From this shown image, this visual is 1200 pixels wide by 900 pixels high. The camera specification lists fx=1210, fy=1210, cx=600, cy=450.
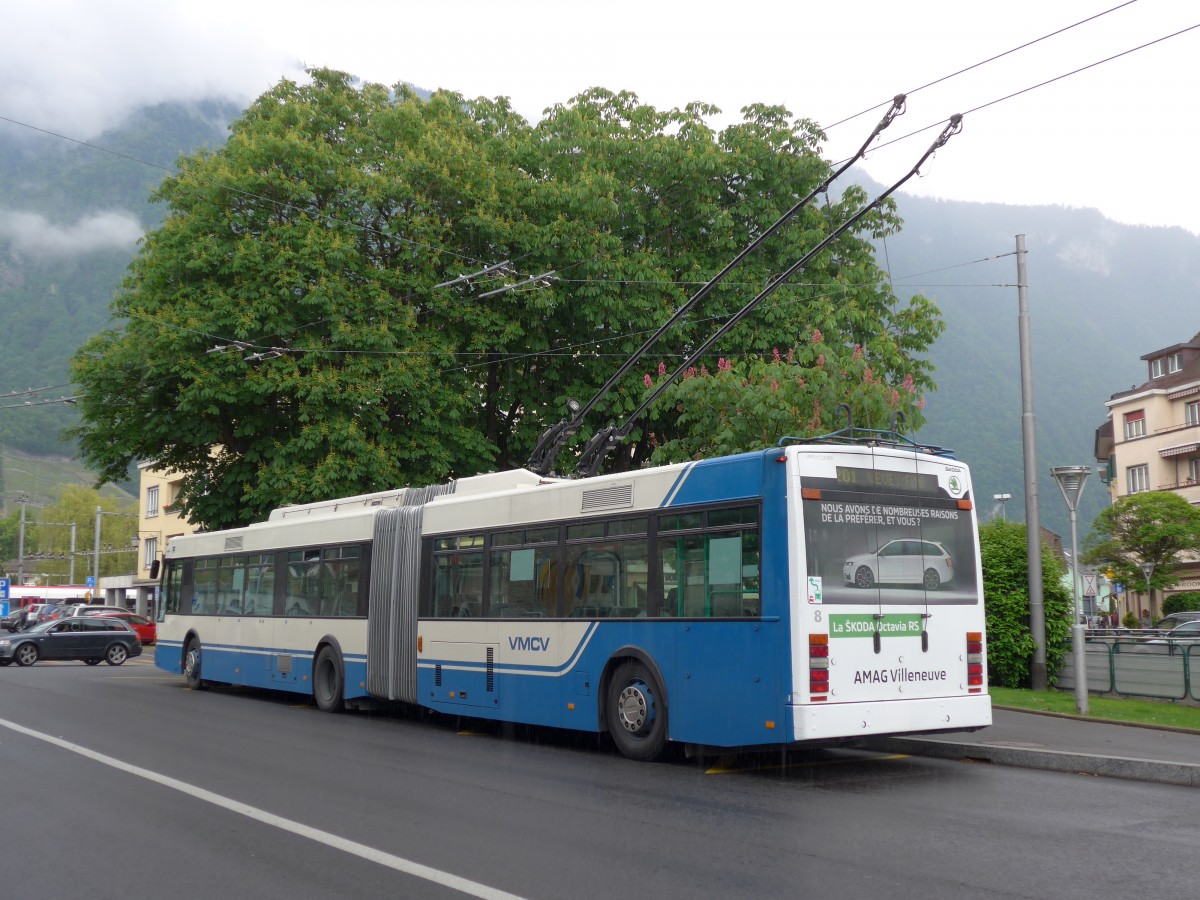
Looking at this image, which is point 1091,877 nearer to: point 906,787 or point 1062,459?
point 906,787

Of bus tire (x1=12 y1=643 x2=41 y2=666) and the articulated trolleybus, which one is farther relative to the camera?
bus tire (x1=12 y1=643 x2=41 y2=666)

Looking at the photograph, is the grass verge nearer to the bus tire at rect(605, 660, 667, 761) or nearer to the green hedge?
the green hedge

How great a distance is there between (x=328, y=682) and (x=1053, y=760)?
10985mm

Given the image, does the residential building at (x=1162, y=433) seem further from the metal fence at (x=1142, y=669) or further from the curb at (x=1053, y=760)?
the curb at (x=1053, y=760)

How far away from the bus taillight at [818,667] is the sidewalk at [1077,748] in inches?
72.9

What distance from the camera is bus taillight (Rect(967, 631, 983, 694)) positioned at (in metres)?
11.5

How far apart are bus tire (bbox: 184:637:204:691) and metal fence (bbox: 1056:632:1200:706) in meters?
15.5

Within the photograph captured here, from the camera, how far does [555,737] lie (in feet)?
48.5

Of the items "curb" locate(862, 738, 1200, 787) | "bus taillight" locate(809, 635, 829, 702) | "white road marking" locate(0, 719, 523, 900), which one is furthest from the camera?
"bus taillight" locate(809, 635, 829, 702)

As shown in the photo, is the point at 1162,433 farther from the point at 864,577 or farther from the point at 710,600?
the point at 710,600

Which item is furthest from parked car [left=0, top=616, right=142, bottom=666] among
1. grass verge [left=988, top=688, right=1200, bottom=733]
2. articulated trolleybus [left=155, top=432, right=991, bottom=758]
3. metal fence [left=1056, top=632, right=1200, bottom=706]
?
metal fence [left=1056, top=632, right=1200, bottom=706]

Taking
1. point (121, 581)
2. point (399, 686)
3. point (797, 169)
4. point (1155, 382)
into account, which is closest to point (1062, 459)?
point (1155, 382)

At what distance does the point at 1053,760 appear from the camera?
443 inches

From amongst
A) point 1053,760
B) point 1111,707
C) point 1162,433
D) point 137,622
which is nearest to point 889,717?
point 1053,760
